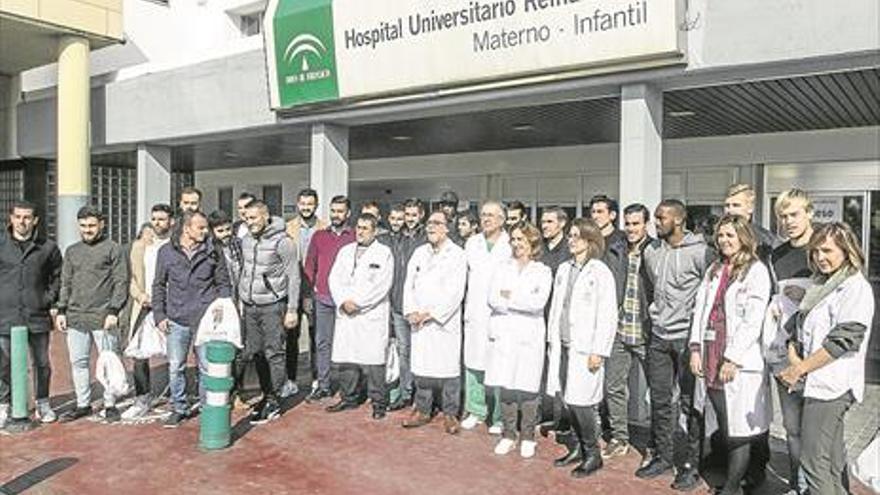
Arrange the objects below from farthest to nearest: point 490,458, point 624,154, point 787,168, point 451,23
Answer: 1. point 787,168
2. point 451,23
3. point 624,154
4. point 490,458

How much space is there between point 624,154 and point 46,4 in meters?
9.29

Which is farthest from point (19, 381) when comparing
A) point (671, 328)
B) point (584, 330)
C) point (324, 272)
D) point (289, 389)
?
point (671, 328)

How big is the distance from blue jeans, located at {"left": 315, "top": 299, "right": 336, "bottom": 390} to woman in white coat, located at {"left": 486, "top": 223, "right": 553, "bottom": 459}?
6.46 ft

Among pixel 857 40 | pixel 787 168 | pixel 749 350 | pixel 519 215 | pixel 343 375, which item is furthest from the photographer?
pixel 787 168

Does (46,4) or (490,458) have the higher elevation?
(46,4)

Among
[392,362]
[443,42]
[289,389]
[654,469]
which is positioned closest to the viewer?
[654,469]

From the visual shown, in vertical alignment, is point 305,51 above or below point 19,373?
above

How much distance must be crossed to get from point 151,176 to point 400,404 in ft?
26.9

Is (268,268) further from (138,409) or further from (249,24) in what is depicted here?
(249,24)

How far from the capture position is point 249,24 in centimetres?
1773

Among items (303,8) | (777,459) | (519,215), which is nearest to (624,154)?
(519,215)

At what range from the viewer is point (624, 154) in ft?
24.4

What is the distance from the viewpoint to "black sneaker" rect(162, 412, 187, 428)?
6.37 metres

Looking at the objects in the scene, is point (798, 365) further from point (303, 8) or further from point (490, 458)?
point (303, 8)
